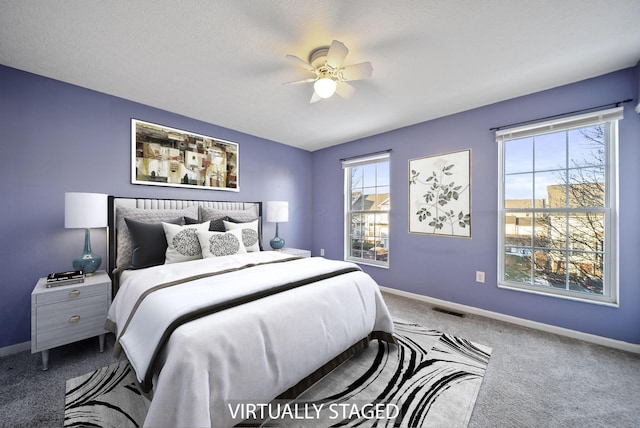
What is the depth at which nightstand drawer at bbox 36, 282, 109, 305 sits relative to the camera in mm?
1857

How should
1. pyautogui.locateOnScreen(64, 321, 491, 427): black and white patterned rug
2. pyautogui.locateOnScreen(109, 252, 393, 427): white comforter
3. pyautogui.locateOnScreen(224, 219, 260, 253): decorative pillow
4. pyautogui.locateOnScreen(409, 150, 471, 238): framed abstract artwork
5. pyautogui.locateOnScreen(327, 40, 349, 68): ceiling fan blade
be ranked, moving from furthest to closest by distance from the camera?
pyautogui.locateOnScreen(409, 150, 471, 238): framed abstract artwork < pyautogui.locateOnScreen(224, 219, 260, 253): decorative pillow < pyautogui.locateOnScreen(327, 40, 349, 68): ceiling fan blade < pyautogui.locateOnScreen(64, 321, 491, 427): black and white patterned rug < pyautogui.locateOnScreen(109, 252, 393, 427): white comforter

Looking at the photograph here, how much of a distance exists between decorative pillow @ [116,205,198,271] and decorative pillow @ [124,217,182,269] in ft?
0.47

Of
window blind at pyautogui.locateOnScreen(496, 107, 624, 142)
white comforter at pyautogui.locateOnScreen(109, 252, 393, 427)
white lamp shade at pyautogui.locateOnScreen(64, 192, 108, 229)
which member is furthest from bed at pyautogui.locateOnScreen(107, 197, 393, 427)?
window blind at pyautogui.locateOnScreen(496, 107, 624, 142)

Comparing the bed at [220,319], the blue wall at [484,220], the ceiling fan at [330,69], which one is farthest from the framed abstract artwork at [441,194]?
the ceiling fan at [330,69]

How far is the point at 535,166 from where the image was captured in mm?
2668

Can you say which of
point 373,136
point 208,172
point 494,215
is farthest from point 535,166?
point 208,172

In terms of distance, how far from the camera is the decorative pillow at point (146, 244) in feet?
7.57

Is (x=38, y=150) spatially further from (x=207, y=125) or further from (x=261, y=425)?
(x=261, y=425)

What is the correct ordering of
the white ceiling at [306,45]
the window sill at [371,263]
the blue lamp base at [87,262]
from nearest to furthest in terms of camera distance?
the white ceiling at [306,45] → the blue lamp base at [87,262] → the window sill at [371,263]

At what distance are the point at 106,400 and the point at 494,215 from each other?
12.7ft

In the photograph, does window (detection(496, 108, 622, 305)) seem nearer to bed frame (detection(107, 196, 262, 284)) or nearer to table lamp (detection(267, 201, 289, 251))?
table lamp (detection(267, 201, 289, 251))

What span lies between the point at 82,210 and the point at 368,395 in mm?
2744

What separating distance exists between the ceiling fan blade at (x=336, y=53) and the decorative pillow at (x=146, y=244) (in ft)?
7.37

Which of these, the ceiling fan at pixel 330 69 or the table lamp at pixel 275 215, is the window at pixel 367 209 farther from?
the ceiling fan at pixel 330 69
